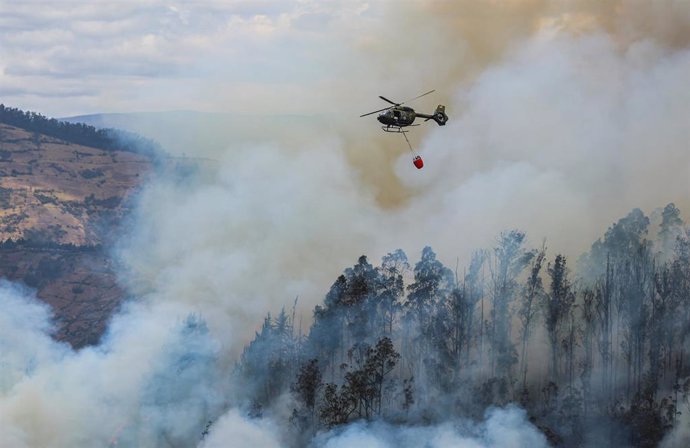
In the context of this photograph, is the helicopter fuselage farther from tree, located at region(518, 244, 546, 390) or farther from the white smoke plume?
tree, located at region(518, 244, 546, 390)

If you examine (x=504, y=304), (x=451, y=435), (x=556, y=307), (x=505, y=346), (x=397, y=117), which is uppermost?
(x=397, y=117)

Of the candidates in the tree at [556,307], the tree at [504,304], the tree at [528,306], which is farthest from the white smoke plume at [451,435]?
the tree at [556,307]

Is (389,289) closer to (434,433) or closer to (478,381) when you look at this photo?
(478,381)

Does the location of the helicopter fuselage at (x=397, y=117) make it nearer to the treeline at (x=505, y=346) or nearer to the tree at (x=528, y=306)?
the treeline at (x=505, y=346)

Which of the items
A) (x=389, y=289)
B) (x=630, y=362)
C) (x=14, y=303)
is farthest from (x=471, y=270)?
(x=14, y=303)

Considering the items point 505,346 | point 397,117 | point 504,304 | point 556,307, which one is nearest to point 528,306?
point 504,304

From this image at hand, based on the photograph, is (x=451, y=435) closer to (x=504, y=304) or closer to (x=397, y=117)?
(x=504, y=304)

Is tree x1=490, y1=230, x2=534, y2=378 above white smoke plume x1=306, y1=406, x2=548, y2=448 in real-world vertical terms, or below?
above

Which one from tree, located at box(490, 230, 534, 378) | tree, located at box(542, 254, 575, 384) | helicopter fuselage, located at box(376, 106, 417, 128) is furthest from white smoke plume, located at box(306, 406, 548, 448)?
helicopter fuselage, located at box(376, 106, 417, 128)
